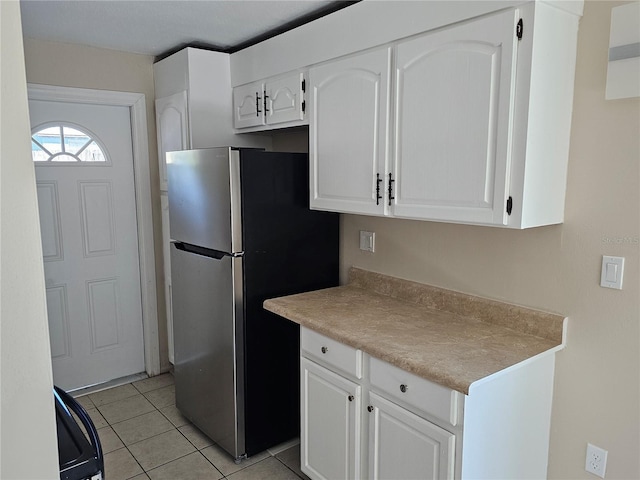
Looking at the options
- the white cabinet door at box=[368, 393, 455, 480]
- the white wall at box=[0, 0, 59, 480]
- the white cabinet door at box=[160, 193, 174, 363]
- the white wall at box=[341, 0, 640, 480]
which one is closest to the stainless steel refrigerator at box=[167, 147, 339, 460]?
the white cabinet door at box=[160, 193, 174, 363]

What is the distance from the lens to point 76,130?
3.12 metres

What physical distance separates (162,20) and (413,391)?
2249mm

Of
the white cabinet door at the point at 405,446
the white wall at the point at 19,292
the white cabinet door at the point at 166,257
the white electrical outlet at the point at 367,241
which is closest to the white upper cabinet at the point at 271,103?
the white electrical outlet at the point at 367,241

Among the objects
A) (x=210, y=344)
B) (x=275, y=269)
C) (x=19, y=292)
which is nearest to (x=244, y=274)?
(x=275, y=269)

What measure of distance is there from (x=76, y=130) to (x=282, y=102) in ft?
5.03

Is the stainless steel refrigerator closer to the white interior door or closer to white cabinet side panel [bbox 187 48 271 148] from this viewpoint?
white cabinet side panel [bbox 187 48 271 148]

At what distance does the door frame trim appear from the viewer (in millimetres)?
3025

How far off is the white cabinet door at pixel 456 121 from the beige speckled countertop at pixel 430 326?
18.3 inches

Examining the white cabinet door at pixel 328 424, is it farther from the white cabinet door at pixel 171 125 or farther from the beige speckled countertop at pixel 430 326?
the white cabinet door at pixel 171 125

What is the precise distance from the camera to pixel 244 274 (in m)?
2.32

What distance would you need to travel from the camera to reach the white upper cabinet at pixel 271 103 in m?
2.43

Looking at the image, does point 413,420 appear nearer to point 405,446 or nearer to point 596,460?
point 405,446

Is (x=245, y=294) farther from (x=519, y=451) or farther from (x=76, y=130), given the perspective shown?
(x=76, y=130)

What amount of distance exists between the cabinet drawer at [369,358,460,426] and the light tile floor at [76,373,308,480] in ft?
3.07
